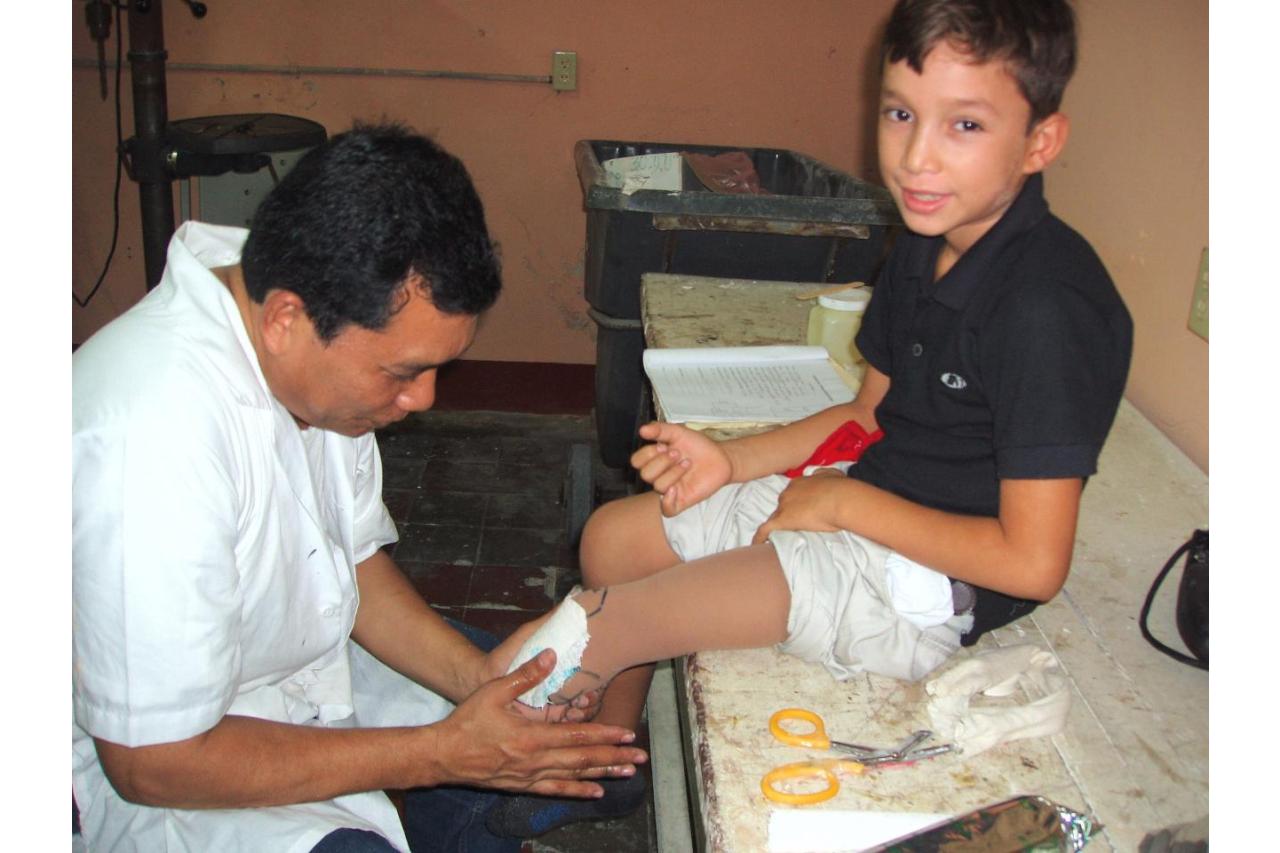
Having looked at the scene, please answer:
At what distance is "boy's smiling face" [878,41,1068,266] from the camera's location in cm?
98

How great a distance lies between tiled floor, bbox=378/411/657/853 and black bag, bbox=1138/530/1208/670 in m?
0.99

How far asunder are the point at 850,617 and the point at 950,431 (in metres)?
0.24

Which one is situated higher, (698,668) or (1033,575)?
(1033,575)

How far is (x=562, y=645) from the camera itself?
1.06 metres

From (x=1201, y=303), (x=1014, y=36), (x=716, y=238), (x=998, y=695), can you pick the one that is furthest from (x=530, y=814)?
(x=716, y=238)

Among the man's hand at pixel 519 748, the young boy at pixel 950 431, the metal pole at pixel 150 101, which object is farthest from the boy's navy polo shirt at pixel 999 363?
the metal pole at pixel 150 101

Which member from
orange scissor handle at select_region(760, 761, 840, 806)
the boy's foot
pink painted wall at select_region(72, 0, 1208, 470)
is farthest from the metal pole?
orange scissor handle at select_region(760, 761, 840, 806)

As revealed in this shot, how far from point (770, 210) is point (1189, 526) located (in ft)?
3.47

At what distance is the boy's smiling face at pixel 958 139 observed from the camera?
98 cm

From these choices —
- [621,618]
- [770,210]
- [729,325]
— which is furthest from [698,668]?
[770,210]

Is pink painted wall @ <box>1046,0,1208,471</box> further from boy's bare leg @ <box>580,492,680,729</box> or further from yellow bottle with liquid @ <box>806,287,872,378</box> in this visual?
boy's bare leg @ <box>580,492,680,729</box>

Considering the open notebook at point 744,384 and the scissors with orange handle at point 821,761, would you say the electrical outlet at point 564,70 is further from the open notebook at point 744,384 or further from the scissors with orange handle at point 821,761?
the scissors with orange handle at point 821,761

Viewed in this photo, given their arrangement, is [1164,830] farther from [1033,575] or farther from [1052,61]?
[1052,61]

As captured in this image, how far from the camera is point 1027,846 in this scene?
2.37 feet
